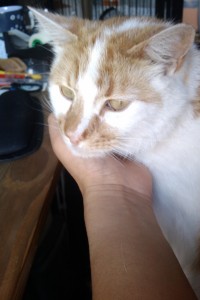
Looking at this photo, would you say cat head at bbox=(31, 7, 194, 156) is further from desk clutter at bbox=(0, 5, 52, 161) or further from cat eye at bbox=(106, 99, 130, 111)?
desk clutter at bbox=(0, 5, 52, 161)

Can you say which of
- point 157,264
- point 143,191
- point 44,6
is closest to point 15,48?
point 44,6

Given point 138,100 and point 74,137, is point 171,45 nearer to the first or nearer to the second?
point 138,100

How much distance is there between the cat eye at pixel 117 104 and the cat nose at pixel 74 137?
93 mm

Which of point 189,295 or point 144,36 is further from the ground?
point 144,36

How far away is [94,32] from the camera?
2.56ft

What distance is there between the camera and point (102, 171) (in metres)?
0.72

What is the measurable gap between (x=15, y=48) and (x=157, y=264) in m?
1.08

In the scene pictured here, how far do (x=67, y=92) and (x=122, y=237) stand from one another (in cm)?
39

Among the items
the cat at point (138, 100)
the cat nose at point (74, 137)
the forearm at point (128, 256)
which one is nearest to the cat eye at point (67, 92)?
the cat at point (138, 100)

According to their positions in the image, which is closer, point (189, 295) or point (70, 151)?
point (189, 295)

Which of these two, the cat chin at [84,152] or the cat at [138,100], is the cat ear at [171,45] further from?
the cat chin at [84,152]

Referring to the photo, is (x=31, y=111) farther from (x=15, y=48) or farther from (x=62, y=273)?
(x=62, y=273)

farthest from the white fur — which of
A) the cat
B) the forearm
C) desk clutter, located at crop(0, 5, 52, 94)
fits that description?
desk clutter, located at crop(0, 5, 52, 94)

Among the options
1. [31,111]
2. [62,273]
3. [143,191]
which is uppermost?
[31,111]
